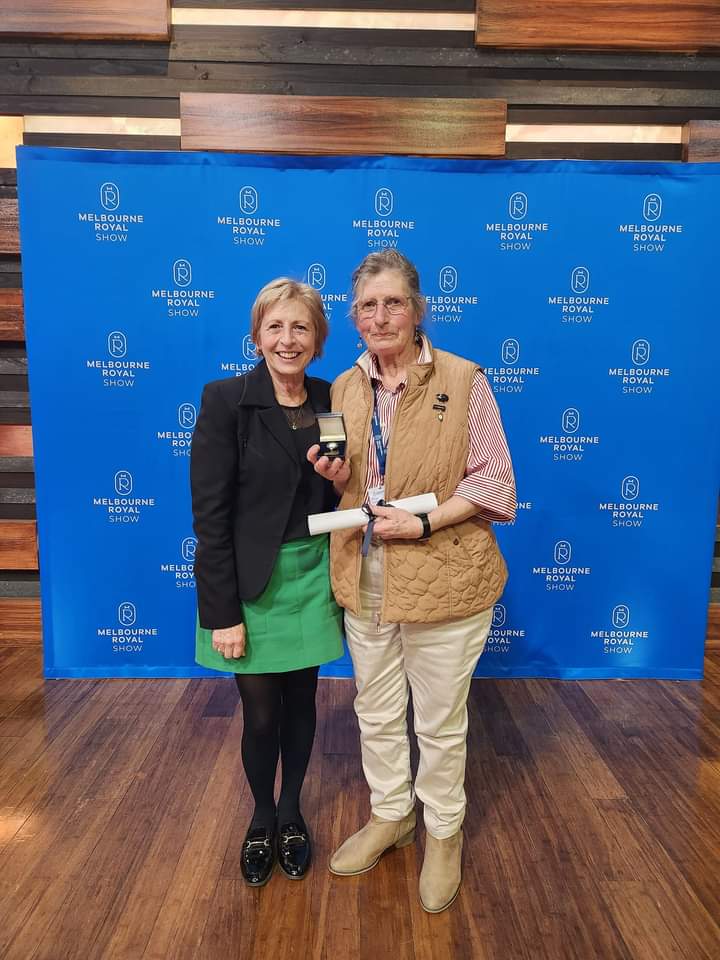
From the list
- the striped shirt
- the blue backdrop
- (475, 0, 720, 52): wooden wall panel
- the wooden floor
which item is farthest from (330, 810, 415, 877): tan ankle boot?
(475, 0, 720, 52): wooden wall panel

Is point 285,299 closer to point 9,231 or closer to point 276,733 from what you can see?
point 276,733

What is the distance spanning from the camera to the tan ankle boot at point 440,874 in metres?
1.73

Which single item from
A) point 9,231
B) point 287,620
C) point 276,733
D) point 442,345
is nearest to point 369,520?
point 287,620

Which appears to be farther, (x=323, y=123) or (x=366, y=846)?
(x=323, y=123)

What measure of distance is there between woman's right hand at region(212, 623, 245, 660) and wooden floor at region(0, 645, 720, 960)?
0.72 m

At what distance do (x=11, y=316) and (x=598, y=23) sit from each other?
3.15 m

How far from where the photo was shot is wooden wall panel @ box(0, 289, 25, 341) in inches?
124

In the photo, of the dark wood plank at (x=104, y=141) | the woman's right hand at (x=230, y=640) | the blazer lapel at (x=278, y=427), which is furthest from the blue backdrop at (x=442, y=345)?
the woman's right hand at (x=230, y=640)

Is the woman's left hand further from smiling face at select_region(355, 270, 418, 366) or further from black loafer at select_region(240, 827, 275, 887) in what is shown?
black loafer at select_region(240, 827, 275, 887)

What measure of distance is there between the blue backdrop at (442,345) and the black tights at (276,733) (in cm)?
126

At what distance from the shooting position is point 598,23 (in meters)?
2.91

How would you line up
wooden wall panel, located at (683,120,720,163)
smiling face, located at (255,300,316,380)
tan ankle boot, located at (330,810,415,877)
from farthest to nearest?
wooden wall panel, located at (683,120,720,163)
tan ankle boot, located at (330,810,415,877)
smiling face, located at (255,300,316,380)

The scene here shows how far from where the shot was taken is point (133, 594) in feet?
10.2

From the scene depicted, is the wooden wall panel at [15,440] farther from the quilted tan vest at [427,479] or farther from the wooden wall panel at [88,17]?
the quilted tan vest at [427,479]
